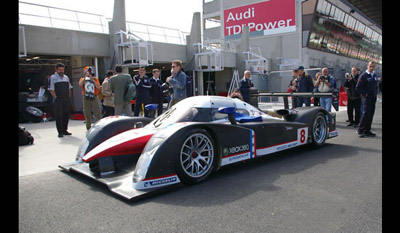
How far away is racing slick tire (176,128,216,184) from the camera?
3.44 meters

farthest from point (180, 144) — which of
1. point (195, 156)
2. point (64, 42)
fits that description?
point (64, 42)

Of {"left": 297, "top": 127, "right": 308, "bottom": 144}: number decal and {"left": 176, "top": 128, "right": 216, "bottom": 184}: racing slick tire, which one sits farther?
{"left": 297, "top": 127, "right": 308, "bottom": 144}: number decal

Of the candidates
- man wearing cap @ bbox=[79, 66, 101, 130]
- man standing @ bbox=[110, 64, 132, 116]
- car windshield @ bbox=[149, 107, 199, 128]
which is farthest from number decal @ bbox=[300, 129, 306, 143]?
man wearing cap @ bbox=[79, 66, 101, 130]

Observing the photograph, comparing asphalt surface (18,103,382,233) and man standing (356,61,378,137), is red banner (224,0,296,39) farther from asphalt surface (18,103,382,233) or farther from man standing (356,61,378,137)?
asphalt surface (18,103,382,233)

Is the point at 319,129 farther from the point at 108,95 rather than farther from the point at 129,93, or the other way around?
the point at 108,95

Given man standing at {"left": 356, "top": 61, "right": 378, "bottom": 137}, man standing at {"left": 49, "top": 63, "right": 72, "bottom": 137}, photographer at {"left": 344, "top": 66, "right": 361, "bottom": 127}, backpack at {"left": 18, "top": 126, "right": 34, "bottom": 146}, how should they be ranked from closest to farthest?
1. backpack at {"left": 18, "top": 126, "right": 34, "bottom": 146}
2. man standing at {"left": 356, "top": 61, "right": 378, "bottom": 137}
3. man standing at {"left": 49, "top": 63, "right": 72, "bottom": 137}
4. photographer at {"left": 344, "top": 66, "right": 361, "bottom": 127}

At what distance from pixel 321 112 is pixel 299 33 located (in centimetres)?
2192

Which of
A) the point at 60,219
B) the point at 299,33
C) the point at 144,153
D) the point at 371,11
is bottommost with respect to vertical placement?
the point at 60,219

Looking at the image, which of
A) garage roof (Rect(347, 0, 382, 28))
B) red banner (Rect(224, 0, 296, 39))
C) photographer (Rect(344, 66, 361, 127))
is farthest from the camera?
garage roof (Rect(347, 0, 382, 28))

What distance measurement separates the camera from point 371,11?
38.2 meters

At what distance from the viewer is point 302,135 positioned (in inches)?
203

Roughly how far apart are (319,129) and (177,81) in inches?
119
